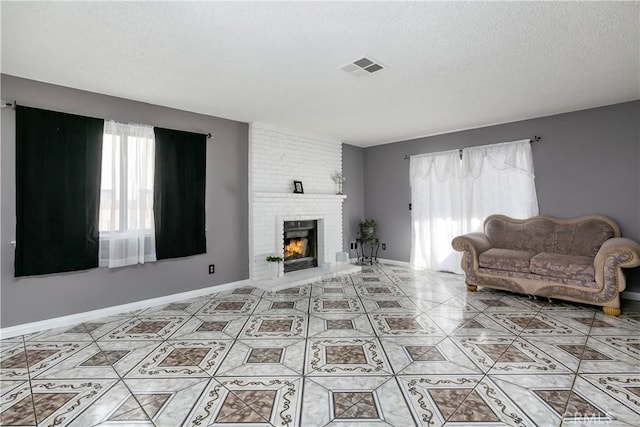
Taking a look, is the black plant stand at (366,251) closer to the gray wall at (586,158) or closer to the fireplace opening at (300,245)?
the fireplace opening at (300,245)

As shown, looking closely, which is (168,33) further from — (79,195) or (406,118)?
(406,118)

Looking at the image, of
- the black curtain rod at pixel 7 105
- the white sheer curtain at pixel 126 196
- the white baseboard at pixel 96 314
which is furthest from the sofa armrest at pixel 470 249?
the black curtain rod at pixel 7 105

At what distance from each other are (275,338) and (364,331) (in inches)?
32.0

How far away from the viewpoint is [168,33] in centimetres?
219

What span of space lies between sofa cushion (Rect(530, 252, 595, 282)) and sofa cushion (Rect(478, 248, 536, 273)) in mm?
96

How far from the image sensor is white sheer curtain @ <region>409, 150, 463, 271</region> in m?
5.19

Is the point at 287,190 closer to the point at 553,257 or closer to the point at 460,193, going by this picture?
the point at 460,193

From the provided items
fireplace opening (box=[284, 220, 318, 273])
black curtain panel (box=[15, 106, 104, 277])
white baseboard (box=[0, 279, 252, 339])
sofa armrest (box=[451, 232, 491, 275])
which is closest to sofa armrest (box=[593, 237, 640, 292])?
sofa armrest (box=[451, 232, 491, 275])

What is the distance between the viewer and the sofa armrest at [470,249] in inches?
163

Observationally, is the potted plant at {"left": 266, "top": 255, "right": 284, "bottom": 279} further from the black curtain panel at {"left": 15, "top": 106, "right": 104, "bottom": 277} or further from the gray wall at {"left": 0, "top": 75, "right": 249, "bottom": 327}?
the black curtain panel at {"left": 15, "top": 106, "right": 104, "bottom": 277}

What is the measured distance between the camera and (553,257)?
146 inches

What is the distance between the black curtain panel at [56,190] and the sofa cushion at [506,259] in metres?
4.63

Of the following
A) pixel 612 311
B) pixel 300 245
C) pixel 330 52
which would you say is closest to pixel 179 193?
pixel 300 245

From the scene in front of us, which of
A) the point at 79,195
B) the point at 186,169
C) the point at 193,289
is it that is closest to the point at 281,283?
the point at 193,289
